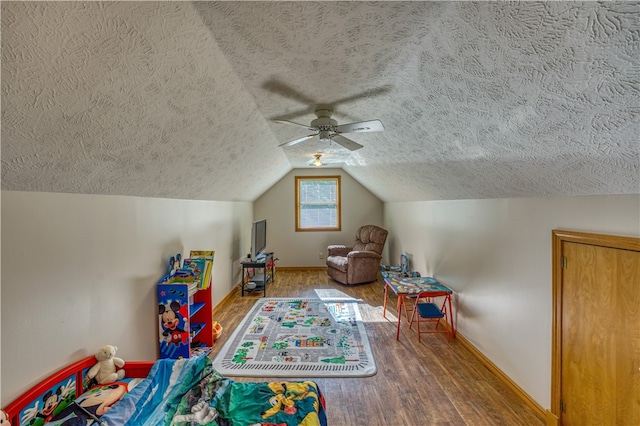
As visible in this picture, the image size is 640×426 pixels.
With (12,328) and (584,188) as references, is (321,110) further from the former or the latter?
(12,328)

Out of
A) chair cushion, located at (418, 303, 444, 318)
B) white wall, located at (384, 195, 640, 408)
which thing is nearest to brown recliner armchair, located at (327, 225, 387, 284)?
white wall, located at (384, 195, 640, 408)

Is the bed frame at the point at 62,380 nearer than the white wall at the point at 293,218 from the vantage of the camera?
Yes

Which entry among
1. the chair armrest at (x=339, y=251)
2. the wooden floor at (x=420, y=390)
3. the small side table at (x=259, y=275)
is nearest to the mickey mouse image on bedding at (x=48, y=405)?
the wooden floor at (x=420, y=390)

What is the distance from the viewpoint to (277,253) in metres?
6.34

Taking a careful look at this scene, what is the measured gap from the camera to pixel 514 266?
2229 mm

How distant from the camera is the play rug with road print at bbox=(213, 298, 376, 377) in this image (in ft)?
8.28

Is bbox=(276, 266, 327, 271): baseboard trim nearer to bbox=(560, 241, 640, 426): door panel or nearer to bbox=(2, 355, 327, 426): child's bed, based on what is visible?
bbox=(2, 355, 327, 426): child's bed

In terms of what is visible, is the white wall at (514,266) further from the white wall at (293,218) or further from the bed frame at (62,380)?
the white wall at (293,218)

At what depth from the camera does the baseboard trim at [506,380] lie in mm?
1946

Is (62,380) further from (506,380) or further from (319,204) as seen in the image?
(319,204)

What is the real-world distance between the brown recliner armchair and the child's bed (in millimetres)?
3390

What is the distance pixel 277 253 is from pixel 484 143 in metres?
5.22

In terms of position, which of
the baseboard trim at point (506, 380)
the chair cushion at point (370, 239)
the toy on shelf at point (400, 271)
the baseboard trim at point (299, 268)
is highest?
the chair cushion at point (370, 239)

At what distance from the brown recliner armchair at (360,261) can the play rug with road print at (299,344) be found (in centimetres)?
102
